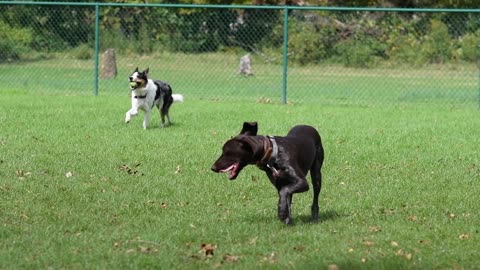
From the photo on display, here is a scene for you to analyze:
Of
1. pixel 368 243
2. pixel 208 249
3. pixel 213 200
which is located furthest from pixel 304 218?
pixel 208 249

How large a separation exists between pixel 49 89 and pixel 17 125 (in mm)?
7356

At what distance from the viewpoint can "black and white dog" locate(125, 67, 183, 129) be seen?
1408 centimetres

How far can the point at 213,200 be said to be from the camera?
8.75 m

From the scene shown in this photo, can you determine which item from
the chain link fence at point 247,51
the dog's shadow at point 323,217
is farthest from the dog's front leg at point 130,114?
the dog's shadow at point 323,217

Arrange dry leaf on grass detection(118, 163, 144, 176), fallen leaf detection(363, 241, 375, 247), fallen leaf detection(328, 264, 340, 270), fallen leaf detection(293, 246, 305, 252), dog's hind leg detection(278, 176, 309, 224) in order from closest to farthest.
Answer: fallen leaf detection(328, 264, 340, 270), fallen leaf detection(293, 246, 305, 252), fallen leaf detection(363, 241, 375, 247), dog's hind leg detection(278, 176, 309, 224), dry leaf on grass detection(118, 163, 144, 176)

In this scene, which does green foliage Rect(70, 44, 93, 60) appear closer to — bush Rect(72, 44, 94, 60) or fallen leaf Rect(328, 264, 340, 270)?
bush Rect(72, 44, 94, 60)

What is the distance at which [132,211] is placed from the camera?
8164 millimetres

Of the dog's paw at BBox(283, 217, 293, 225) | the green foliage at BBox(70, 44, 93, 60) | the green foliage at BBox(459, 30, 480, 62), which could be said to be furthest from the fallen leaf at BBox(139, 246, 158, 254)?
the green foliage at BBox(70, 44, 93, 60)

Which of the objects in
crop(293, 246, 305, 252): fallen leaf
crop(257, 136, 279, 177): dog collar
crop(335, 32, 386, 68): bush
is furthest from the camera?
crop(335, 32, 386, 68): bush

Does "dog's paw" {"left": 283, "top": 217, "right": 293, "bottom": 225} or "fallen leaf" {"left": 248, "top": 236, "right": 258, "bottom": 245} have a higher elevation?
"fallen leaf" {"left": 248, "top": 236, "right": 258, "bottom": 245}

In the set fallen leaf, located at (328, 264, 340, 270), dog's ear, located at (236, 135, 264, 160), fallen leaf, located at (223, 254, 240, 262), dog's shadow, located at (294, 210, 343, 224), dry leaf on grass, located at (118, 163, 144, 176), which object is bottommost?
dry leaf on grass, located at (118, 163, 144, 176)

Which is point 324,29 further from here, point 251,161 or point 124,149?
point 251,161

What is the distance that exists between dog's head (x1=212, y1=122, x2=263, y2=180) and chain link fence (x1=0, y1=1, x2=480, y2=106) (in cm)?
1315

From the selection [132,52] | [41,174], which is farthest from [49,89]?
[41,174]
